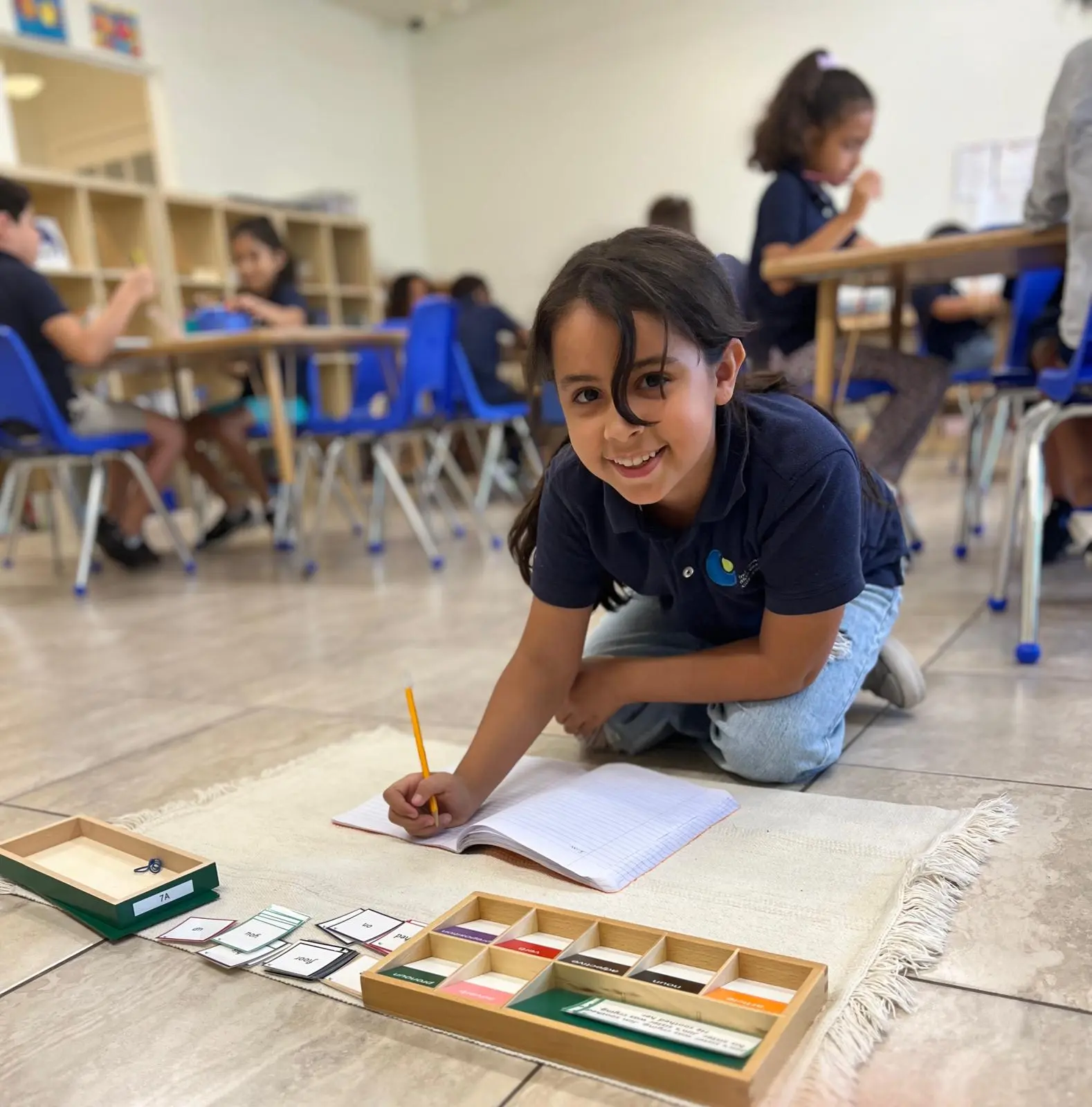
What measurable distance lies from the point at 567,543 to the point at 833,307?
3.91 feet

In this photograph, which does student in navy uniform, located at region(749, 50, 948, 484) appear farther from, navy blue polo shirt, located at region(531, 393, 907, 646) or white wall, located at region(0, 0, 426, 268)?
white wall, located at region(0, 0, 426, 268)

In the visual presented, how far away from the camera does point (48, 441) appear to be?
2.82 metres

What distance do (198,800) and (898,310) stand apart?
1.96 meters

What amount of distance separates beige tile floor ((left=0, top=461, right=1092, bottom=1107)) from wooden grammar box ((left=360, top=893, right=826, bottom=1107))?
2cm

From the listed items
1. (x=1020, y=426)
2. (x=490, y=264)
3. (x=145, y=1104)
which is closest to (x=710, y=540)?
(x=145, y=1104)

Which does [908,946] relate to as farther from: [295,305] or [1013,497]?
[295,305]

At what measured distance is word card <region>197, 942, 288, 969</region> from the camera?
2.78 feet

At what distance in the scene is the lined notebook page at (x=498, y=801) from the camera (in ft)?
3.47

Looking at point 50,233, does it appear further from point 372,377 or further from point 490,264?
point 490,264

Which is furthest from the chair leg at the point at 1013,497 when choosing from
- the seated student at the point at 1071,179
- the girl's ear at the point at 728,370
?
the girl's ear at the point at 728,370

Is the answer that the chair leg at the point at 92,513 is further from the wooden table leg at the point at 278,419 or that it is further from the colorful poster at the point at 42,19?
the colorful poster at the point at 42,19

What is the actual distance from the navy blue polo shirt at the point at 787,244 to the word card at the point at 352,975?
1765mm

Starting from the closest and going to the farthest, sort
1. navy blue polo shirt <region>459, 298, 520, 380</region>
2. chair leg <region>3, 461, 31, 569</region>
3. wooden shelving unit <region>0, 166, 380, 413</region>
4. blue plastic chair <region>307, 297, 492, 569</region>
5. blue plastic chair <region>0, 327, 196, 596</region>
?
blue plastic chair <region>0, 327, 196, 596</region> < blue plastic chair <region>307, 297, 492, 569</region> < chair leg <region>3, 461, 31, 569</region> < navy blue polo shirt <region>459, 298, 520, 380</region> < wooden shelving unit <region>0, 166, 380, 413</region>

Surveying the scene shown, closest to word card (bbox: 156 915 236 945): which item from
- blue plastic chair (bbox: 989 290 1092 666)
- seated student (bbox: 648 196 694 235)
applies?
blue plastic chair (bbox: 989 290 1092 666)
